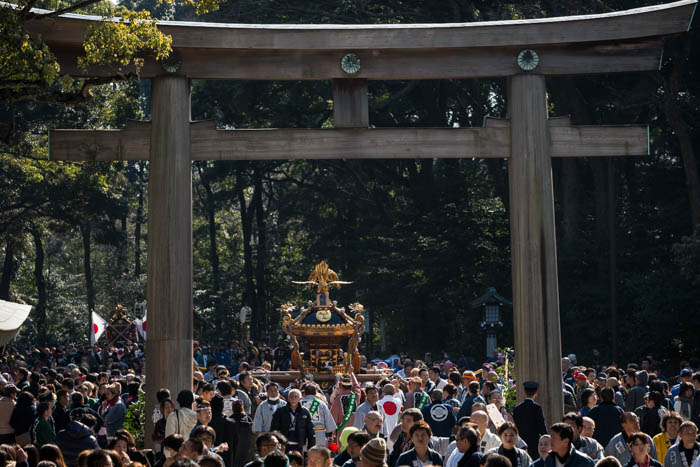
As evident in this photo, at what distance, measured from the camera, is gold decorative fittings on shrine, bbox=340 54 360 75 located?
1468cm

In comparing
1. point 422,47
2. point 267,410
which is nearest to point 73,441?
point 267,410

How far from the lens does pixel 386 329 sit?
42.5 m

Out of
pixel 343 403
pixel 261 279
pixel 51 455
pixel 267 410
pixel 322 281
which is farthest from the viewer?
pixel 261 279

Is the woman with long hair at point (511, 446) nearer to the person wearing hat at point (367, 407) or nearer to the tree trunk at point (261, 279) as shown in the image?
the person wearing hat at point (367, 407)

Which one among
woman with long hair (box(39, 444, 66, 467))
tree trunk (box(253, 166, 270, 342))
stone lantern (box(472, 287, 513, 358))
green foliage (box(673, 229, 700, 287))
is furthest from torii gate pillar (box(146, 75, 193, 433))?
tree trunk (box(253, 166, 270, 342))

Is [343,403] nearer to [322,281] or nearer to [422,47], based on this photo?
[422,47]

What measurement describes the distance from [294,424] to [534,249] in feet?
14.9

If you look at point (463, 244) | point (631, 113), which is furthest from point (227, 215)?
point (631, 113)

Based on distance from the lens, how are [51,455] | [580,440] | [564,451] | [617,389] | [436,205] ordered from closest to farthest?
[51,455] < [564,451] < [580,440] < [617,389] < [436,205]

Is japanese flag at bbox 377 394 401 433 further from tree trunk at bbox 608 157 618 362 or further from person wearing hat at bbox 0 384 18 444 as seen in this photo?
tree trunk at bbox 608 157 618 362

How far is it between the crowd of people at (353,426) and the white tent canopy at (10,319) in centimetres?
79

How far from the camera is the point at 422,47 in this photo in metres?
14.6

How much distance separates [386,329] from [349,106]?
28.3m

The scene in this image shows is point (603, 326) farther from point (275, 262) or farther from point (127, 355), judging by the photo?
point (275, 262)
